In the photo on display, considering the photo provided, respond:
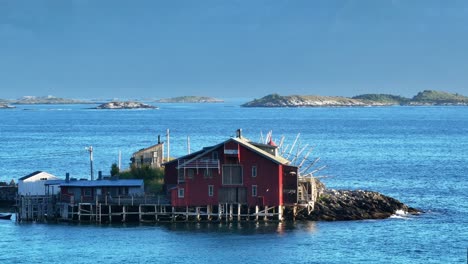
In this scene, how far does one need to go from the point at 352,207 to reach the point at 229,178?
9775 mm

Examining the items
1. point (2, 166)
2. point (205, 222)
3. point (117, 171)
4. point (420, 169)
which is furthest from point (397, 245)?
point (2, 166)

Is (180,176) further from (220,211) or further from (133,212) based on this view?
(133,212)

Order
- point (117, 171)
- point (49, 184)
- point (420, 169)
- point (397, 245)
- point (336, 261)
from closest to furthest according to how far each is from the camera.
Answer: point (336, 261) → point (397, 245) → point (49, 184) → point (117, 171) → point (420, 169)

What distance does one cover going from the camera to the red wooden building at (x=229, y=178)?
65688 mm

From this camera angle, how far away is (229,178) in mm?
65875

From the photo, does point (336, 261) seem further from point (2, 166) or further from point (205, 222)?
point (2, 166)

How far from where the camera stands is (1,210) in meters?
76.3

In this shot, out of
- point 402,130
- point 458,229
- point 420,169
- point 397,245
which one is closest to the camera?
point 397,245

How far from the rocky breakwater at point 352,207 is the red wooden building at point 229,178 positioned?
383 cm

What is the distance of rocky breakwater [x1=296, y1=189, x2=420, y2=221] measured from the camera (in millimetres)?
68562

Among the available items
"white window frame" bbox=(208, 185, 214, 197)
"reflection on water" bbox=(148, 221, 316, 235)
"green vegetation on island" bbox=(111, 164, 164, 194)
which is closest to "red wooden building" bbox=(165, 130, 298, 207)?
"white window frame" bbox=(208, 185, 214, 197)

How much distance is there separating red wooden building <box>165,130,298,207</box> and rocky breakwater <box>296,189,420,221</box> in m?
3.83

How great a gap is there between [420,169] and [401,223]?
39812 millimetres

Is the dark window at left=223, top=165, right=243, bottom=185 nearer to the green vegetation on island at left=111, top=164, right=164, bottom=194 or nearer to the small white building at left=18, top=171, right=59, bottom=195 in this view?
the green vegetation on island at left=111, top=164, right=164, bottom=194
